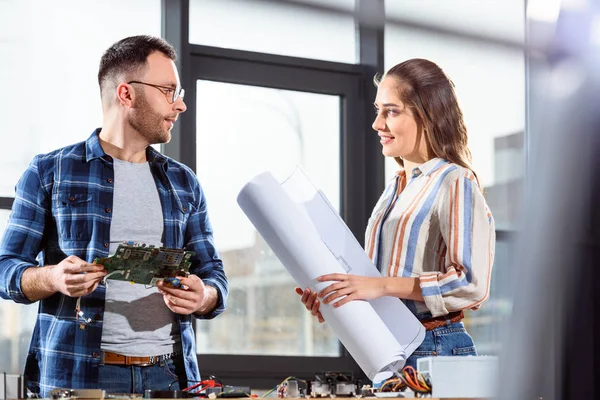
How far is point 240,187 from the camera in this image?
11.5 ft

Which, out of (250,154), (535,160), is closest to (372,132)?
(250,154)

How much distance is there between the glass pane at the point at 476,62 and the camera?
3.79 metres

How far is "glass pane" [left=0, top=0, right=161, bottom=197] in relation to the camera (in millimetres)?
3078

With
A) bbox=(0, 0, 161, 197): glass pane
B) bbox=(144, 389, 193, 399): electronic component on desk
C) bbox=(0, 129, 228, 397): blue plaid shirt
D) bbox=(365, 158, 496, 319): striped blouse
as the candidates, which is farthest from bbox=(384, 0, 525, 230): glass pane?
bbox=(144, 389, 193, 399): electronic component on desk

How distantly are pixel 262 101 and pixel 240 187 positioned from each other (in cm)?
39

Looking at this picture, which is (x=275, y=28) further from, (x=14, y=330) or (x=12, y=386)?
(x=12, y=386)

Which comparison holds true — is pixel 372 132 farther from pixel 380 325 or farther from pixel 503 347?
pixel 503 347

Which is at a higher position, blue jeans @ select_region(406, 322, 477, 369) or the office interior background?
the office interior background

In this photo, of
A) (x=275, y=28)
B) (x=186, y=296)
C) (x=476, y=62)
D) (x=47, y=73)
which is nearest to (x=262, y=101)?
(x=275, y=28)

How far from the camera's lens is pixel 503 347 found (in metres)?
0.44

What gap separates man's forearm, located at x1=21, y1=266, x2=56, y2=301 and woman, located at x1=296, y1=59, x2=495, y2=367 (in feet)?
1.79

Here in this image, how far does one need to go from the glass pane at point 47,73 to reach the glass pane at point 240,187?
47 centimetres

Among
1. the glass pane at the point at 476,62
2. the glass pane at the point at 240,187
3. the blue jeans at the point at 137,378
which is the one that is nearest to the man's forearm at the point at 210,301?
the blue jeans at the point at 137,378

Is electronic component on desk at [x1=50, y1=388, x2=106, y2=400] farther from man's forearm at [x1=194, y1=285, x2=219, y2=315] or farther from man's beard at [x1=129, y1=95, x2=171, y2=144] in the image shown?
man's beard at [x1=129, y1=95, x2=171, y2=144]
